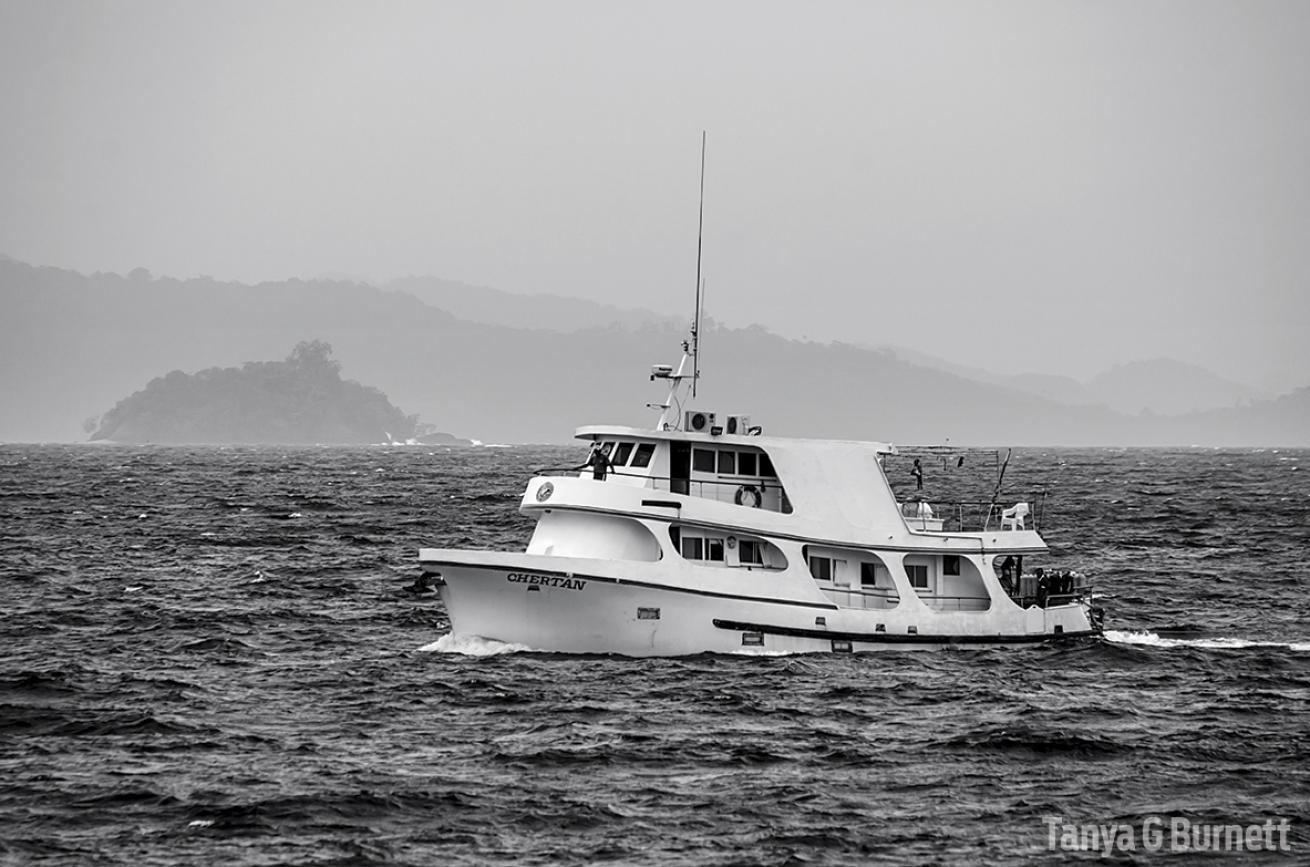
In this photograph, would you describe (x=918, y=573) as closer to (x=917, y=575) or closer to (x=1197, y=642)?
(x=917, y=575)

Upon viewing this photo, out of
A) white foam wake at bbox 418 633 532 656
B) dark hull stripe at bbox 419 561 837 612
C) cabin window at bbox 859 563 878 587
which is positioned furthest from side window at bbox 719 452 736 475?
white foam wake at bbox 418 633 532 656

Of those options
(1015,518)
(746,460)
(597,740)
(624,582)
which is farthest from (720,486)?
(597,740)

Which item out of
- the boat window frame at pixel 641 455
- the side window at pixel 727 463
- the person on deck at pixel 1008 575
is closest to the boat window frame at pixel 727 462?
the side window at pixel 727 463

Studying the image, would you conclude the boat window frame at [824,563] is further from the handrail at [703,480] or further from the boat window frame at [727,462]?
the boat window frame at [727,462]

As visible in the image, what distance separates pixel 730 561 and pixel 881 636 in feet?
11.1

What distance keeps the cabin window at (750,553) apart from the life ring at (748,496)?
0.85 m

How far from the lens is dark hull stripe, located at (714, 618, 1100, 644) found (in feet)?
100.0

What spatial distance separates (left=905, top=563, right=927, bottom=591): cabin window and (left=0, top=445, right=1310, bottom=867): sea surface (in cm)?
187

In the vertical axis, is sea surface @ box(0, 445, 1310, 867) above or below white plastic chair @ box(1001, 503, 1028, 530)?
below

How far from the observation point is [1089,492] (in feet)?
349

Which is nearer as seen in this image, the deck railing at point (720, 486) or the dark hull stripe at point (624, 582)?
the dark hull stripe at point (624, 582)

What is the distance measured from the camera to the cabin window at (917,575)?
32938mm

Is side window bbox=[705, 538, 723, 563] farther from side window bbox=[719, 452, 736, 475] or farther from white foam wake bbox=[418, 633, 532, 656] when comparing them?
white foam wake bbox=[418, 633, 532, 656]

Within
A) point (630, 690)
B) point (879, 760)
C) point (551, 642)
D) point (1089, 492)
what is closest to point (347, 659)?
point (551, 642)
